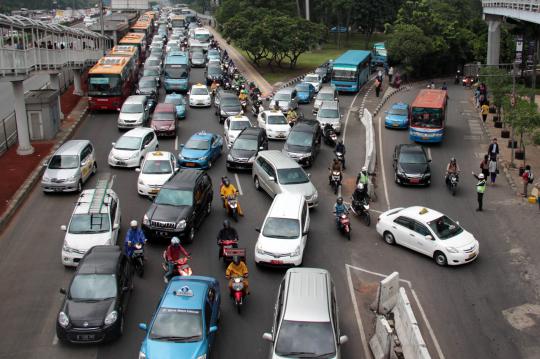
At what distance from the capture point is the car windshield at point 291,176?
2289 centimetres

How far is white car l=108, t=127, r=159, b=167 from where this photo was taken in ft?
87.9

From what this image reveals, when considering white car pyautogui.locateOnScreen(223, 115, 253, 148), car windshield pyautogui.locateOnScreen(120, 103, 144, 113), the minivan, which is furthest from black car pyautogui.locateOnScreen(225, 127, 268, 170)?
car windshield pyautogui.locateOnScreen(120, 103, 144, 113)

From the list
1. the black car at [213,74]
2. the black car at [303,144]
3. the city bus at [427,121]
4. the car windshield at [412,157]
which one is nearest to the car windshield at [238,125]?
the black car at [303,144]

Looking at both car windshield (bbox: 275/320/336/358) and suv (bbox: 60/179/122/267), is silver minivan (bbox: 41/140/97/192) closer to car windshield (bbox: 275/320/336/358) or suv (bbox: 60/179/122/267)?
suv (bbox: 60/179/122/267)

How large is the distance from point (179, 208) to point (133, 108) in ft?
51.5

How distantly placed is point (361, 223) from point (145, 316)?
9.53m

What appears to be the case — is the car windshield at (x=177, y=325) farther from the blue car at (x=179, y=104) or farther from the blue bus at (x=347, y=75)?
the blue bus at (x=347, y=75)

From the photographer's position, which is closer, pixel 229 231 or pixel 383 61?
pixel 229 231

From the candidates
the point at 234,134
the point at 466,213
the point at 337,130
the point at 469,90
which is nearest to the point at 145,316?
the point at 466,213

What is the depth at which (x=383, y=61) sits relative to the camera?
65.8 metres

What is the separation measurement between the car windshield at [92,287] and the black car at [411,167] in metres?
14.9

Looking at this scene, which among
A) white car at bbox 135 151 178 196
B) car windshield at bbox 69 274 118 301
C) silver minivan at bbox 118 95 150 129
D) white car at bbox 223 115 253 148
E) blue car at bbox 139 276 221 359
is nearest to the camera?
blue car at bbox 139 276 221 359

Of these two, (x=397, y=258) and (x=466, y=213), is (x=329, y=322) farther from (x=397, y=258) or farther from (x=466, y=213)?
(x=466, y=213)

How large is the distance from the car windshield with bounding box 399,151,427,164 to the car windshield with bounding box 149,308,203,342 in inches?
627
